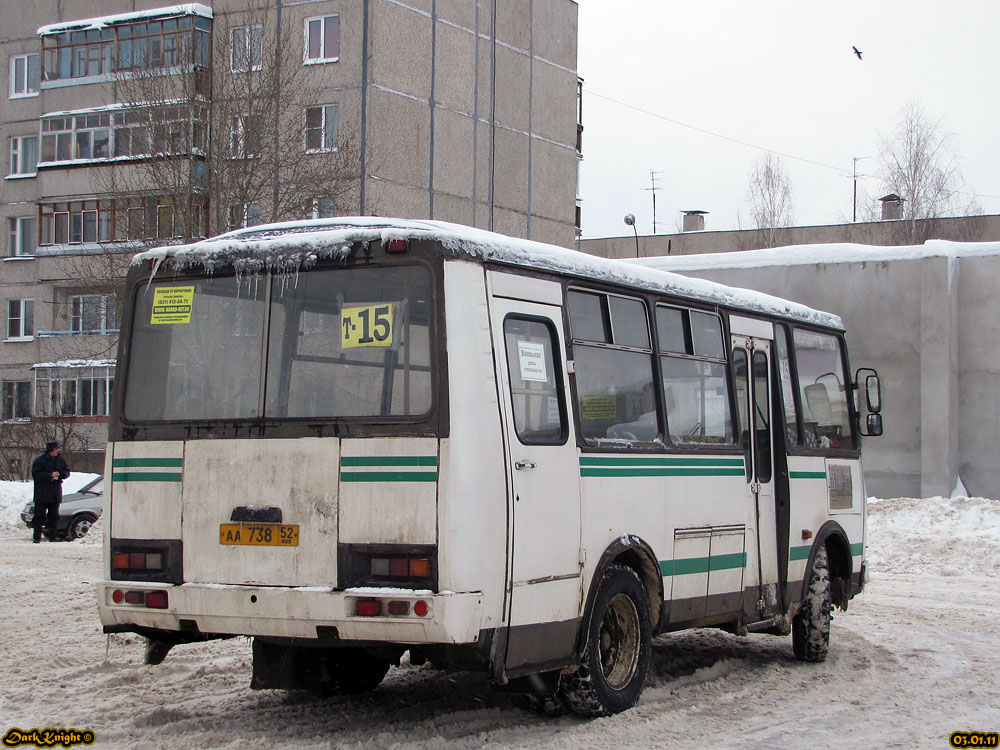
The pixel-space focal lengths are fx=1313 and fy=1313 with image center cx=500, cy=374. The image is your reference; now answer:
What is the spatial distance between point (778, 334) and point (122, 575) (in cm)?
600

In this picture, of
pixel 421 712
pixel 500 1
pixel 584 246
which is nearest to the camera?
pixel 421 712

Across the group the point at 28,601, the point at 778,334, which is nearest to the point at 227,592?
the point at 778,334

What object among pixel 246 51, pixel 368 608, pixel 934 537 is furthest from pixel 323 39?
pixel 368 608

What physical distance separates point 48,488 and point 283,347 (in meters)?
A: 16.6

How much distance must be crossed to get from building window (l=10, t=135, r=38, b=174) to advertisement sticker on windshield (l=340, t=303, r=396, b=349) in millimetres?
53135

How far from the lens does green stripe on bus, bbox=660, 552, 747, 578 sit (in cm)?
895

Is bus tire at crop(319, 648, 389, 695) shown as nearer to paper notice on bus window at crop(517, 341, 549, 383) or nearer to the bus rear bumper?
the bus rear bumper

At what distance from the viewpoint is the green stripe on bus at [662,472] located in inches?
320

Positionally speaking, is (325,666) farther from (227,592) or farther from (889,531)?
(889,531)

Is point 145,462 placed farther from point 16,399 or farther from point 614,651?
point 16,399

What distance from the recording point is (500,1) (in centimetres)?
5359

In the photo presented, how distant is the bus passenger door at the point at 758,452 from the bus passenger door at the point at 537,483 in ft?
9.11

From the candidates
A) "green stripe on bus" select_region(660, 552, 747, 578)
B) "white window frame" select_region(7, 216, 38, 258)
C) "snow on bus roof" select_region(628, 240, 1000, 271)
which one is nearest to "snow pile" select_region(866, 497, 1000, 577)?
"snow on bus roof" select_region(628, 240, 1000, 271)

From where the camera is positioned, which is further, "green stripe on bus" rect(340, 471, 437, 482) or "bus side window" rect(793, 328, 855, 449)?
"bus side window" rect(793, 328, 855, 449)
